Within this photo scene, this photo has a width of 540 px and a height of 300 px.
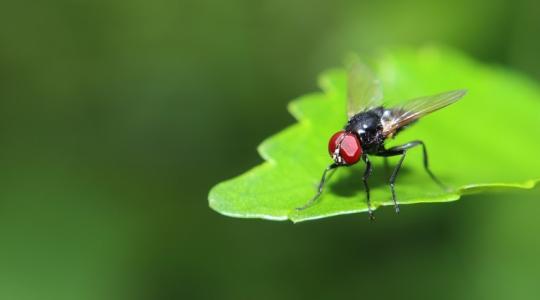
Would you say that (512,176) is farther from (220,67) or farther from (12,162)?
(12,162)

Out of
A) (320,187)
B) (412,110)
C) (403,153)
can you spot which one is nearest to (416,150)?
(403,153)

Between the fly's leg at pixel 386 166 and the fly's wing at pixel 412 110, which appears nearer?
the fly's wing at pixel 412 110

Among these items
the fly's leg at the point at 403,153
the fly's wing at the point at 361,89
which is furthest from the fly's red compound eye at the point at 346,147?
the fly's wing at the point at 361,89

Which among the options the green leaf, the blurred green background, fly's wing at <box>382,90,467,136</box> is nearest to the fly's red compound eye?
the green leaf

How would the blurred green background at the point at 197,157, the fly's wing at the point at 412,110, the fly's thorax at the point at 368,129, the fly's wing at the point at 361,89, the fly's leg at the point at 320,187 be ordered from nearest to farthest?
the fly's leg at the point at 320,187, the fly's wing at the point at 412,110, the fly's thorax at the point at 368,129, the fly's wing at the point at 361,89, the blurred green background at the point at 197,157

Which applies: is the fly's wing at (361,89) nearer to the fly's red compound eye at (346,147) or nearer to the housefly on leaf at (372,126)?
the housefly on leaf at (372,126)

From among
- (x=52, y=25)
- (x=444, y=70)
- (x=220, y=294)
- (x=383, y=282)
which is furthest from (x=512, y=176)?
(x=52, y=25)
